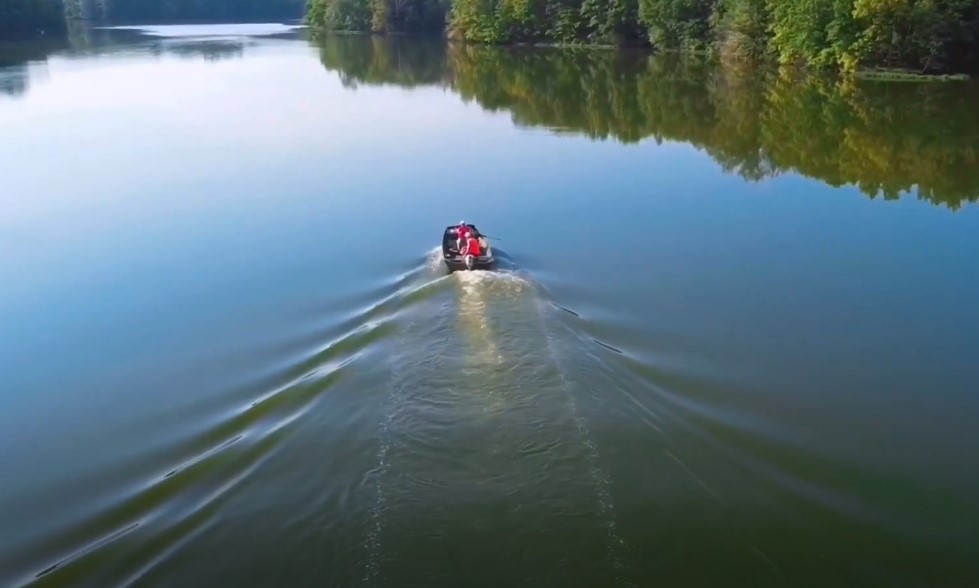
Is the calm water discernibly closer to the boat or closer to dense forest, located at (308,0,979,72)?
the boat

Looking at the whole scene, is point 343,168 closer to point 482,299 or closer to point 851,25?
point 482,299

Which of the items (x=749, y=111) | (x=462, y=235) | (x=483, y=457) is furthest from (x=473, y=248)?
(x=749, y=111)

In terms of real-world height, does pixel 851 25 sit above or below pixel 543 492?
above

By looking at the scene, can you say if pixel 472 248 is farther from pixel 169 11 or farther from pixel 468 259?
pixel 169 11

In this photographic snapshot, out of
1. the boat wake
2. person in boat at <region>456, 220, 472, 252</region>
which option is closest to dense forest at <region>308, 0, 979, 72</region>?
person in boat at <region>456, 220, 472, 252</region>

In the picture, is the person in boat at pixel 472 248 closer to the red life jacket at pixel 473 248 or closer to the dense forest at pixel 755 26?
the red life jacket at pixel 473 248

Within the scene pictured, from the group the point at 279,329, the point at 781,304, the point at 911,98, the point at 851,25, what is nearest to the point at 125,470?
the point at 279,329

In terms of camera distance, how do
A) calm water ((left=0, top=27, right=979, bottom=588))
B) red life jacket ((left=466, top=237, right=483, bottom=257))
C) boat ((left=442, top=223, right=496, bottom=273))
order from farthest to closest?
red life jacket ((left=466, top=237, right=483, bottom=257)), boat ((left=442, top=223, right=496, bottom=273)), calm water ((left=0, top=27, right=979, bottom=588))
